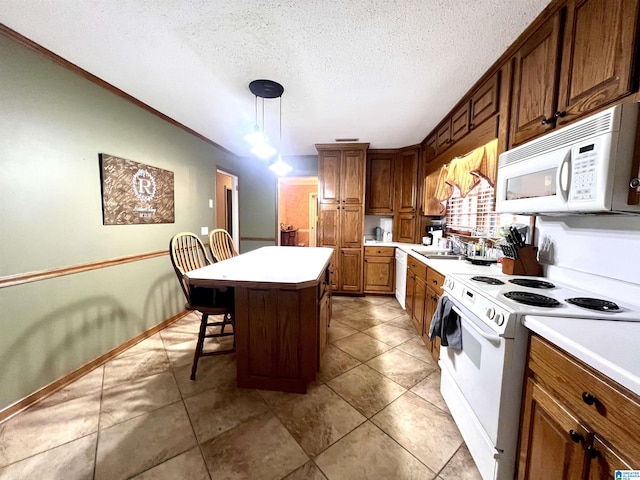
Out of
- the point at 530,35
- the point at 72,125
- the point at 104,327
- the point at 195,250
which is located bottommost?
the point at 104,327

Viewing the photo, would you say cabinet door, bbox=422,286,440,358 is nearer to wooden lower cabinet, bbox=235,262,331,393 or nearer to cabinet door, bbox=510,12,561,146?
wooden lower cabinet, bbox=235,262,331,393

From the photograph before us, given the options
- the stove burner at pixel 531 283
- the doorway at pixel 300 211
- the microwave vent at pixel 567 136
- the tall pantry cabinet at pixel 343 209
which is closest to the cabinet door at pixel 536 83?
the microwave vent at pixel 567 136

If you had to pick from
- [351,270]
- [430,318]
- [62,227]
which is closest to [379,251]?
[351,270]

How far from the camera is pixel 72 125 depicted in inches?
72.8

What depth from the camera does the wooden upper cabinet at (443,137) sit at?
2.66 m

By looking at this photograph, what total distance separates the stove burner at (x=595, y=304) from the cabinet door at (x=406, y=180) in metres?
2.78

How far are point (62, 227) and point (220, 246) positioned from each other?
4.12 ft

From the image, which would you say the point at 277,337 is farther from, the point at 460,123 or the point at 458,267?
the point at 460,123

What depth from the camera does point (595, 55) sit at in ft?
3.58

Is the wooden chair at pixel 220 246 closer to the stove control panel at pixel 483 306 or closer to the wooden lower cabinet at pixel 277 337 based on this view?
the wooden lower cabinet at pixel 277 337

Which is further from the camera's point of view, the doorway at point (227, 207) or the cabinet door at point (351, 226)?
the doorway at point (227, 207)

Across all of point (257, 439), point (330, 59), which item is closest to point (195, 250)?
point (257, 439)

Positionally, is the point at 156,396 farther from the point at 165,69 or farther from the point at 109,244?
the point at 165,69

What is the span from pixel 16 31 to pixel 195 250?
5.70ft
